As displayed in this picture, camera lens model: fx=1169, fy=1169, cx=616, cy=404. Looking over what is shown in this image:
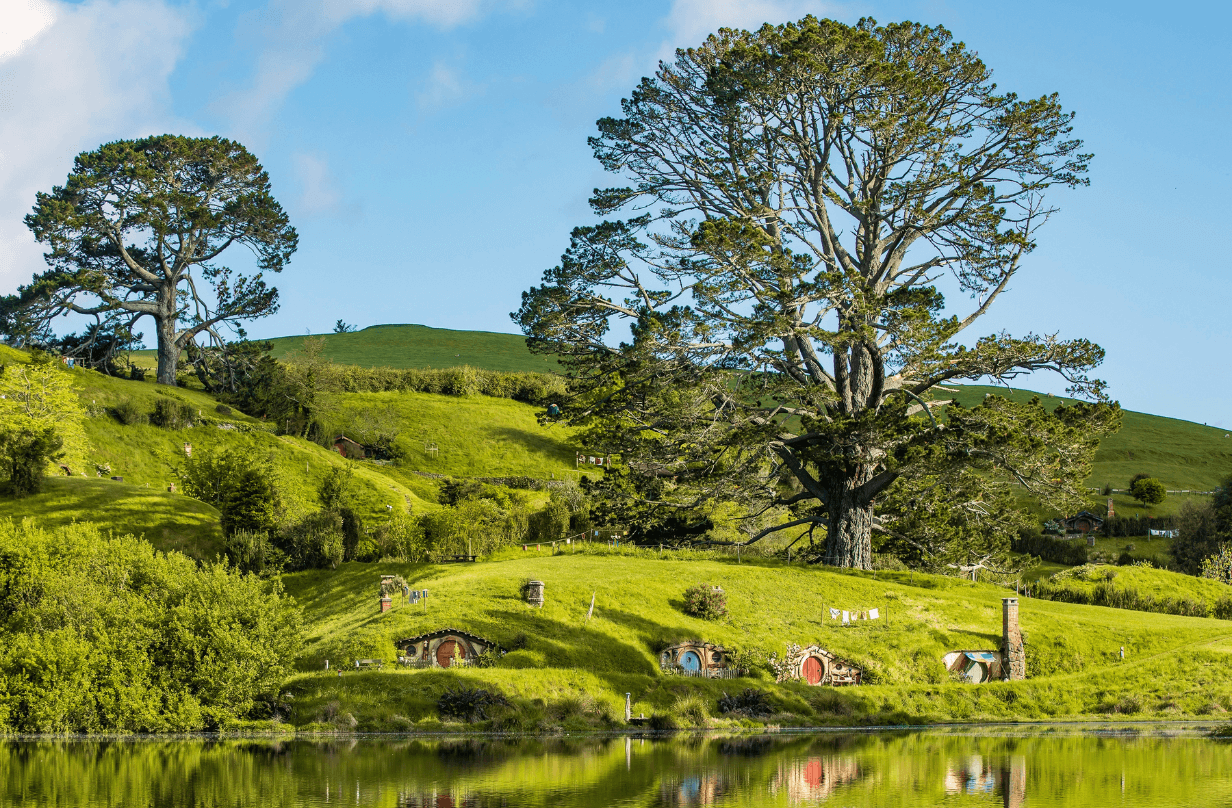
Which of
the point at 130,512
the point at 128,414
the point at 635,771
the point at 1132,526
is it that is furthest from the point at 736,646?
the point at 1132,526

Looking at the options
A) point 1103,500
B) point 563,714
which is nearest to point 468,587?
point 563,714

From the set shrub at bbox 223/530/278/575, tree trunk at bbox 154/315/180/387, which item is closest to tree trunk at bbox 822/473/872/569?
shrub at bbox 223/530/278/575

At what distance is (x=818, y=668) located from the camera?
42.7m

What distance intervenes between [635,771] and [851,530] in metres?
26.8

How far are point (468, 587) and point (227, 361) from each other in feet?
215

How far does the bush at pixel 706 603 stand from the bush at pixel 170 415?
56218 mm

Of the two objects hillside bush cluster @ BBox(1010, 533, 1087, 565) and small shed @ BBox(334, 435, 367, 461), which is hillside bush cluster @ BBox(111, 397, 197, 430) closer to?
small shed @ BBox(334, 435, 367, 461)

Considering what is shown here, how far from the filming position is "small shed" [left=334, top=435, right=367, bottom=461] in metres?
104

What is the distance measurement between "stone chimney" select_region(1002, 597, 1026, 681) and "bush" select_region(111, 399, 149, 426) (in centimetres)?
6576

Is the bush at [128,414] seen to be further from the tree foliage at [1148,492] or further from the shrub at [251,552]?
the tree foliage at [1148,492]

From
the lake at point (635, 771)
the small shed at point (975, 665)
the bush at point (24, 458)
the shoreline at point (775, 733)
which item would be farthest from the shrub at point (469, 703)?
the bush at point (24, 458)

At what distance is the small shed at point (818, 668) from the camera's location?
42156 millimetres

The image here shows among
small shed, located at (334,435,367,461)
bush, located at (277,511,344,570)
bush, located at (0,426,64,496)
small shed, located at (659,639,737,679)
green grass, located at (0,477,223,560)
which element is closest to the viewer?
small shed, located at (659,639,737,679)

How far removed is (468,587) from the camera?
4578 cm
